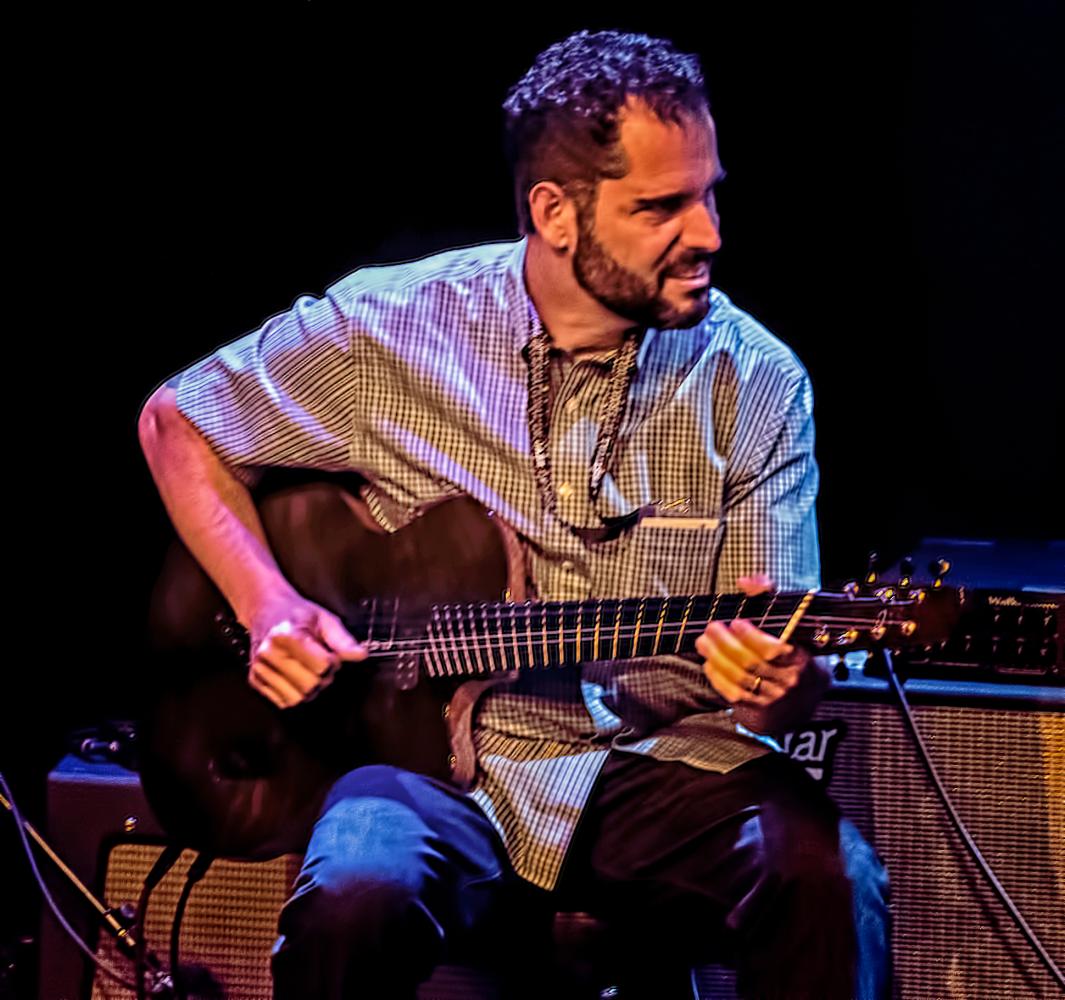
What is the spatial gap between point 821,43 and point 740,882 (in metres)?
1.74

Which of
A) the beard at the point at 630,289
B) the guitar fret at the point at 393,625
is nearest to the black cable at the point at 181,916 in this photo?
the guitar fret at the point at 393,625

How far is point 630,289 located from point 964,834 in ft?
3.48

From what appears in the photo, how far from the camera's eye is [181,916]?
2.51 m

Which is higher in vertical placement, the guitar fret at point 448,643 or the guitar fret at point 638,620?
the guitar fret at point 638,620

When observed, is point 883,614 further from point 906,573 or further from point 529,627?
point 529,627

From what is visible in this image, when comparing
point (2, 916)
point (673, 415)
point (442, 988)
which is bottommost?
point (2, 916)

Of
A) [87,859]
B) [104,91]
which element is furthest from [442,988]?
[104,91]

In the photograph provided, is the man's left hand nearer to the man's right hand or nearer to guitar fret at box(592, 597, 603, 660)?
guitar fret at box(592, 597, 603, 660)

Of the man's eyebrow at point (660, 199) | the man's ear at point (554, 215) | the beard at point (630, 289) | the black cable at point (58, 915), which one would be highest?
the man's eyebrow at point (660, 199)

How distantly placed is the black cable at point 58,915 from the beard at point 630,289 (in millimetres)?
1305

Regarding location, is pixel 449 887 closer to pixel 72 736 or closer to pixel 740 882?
pixel 740 882

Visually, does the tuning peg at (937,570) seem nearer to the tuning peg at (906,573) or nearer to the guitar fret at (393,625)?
the tuning peg at (906,573)

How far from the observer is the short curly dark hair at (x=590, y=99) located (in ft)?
7.54

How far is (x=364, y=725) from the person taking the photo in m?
2.26
